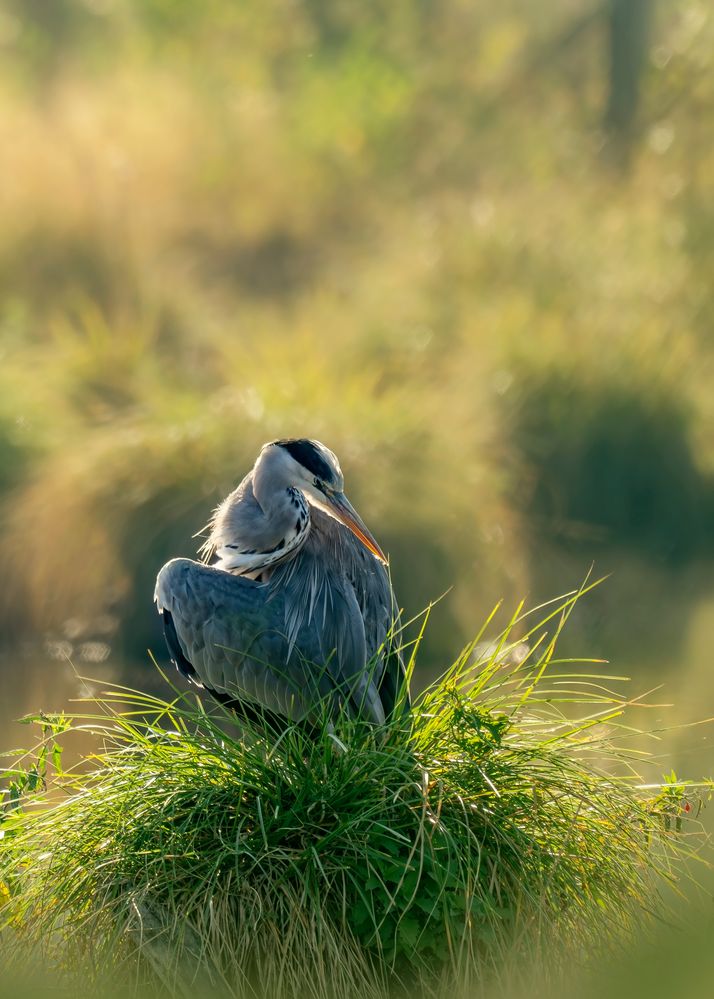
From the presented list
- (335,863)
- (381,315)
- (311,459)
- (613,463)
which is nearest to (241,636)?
(311,459)

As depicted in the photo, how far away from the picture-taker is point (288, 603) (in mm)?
3611

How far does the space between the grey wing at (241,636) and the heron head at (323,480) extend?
28 cm

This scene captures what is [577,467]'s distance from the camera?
8461 mm

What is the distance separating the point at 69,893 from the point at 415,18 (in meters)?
20.6

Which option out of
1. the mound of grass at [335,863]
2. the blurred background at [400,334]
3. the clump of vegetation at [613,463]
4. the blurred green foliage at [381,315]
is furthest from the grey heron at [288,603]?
the clump of vegetation at [613,463]

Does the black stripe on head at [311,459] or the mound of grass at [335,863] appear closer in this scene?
the mound of grass at [335,863]

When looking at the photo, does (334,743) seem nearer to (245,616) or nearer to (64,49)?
(245,616)

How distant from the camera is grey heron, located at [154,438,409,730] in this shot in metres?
3.54

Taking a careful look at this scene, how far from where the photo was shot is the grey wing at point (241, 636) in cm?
356

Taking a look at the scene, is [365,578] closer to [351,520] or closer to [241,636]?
[351,520]

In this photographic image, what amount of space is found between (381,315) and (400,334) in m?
0.41

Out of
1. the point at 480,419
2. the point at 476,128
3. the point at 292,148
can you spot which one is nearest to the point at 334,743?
the point at 480,419

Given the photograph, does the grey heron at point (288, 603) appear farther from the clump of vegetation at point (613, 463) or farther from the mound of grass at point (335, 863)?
the clump of vegetation at point (613, 463)

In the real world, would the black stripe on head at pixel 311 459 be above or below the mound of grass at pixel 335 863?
above
